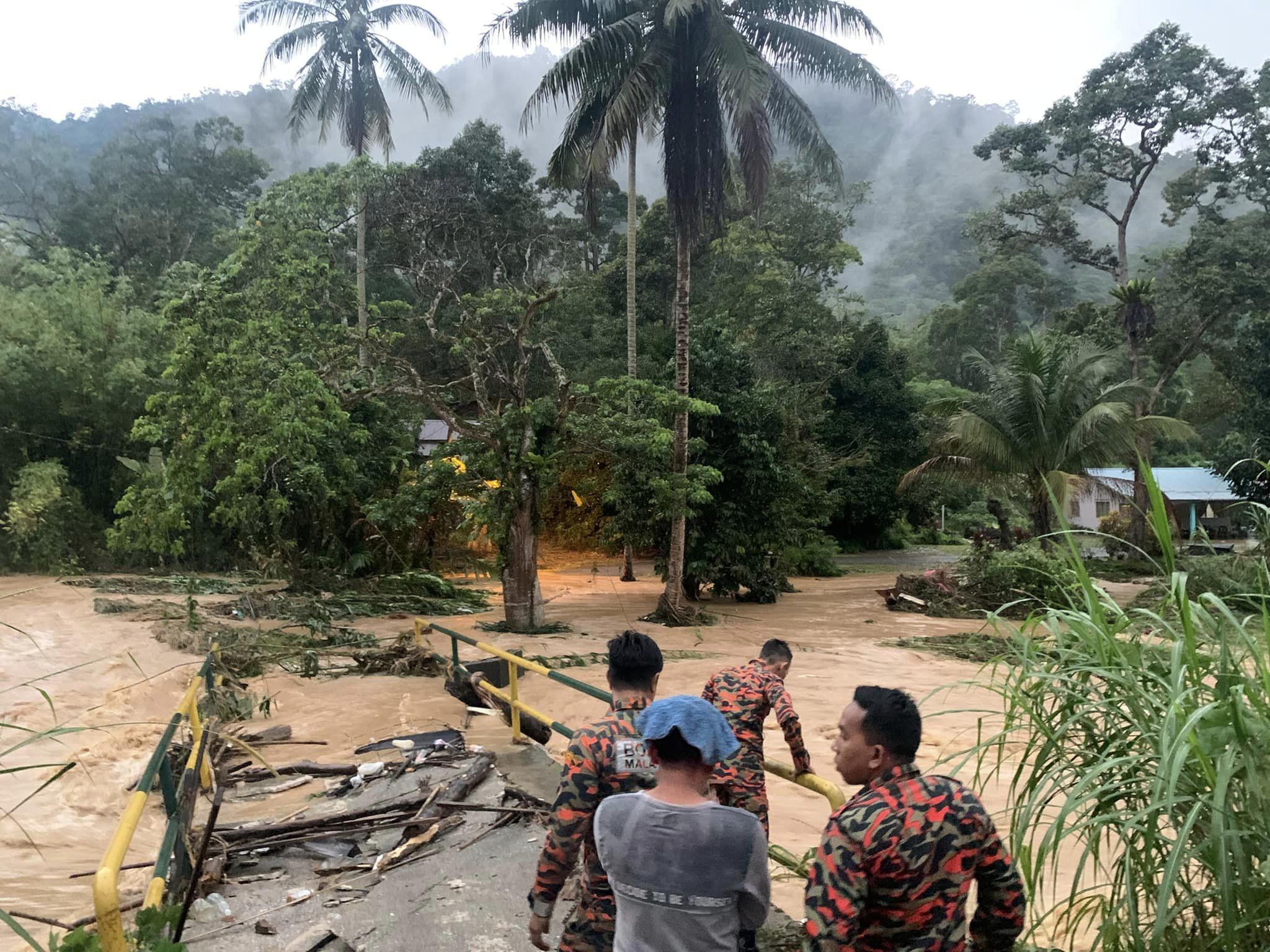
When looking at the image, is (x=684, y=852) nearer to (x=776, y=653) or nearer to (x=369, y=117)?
(x=776, y=653)

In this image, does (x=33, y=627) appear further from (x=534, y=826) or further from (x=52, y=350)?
(x=534, y=826)

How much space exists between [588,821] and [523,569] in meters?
13.8

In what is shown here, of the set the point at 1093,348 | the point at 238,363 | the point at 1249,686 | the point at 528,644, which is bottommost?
the point at 528,644

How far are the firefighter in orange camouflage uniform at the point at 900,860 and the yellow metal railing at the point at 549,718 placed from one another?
117cm

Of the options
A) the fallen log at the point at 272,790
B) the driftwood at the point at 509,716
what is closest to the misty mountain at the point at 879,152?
the driftwood at the point at 509,716

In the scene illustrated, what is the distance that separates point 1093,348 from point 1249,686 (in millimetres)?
30132

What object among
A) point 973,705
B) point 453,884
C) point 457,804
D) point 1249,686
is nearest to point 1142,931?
point 1249,686

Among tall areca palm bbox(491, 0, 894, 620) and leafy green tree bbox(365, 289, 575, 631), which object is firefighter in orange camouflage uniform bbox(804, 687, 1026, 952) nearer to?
leafy green tree bbox(365, 289, 575, 631)

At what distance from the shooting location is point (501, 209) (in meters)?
37.2

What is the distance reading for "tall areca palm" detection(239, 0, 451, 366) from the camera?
3125cm

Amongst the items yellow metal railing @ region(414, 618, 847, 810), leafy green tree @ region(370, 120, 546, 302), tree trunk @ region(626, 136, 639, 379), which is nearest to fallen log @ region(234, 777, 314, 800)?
yellow metal railing @ region(414, 618, 847, 810)

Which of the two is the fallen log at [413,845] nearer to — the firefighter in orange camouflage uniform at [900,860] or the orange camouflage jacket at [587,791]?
the orange camouflage jacket at [587,791]

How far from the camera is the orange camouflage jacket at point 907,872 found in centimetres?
206

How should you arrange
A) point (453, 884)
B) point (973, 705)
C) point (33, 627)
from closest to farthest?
point (453, 884) < point (973, 705) < point (33, 627)
